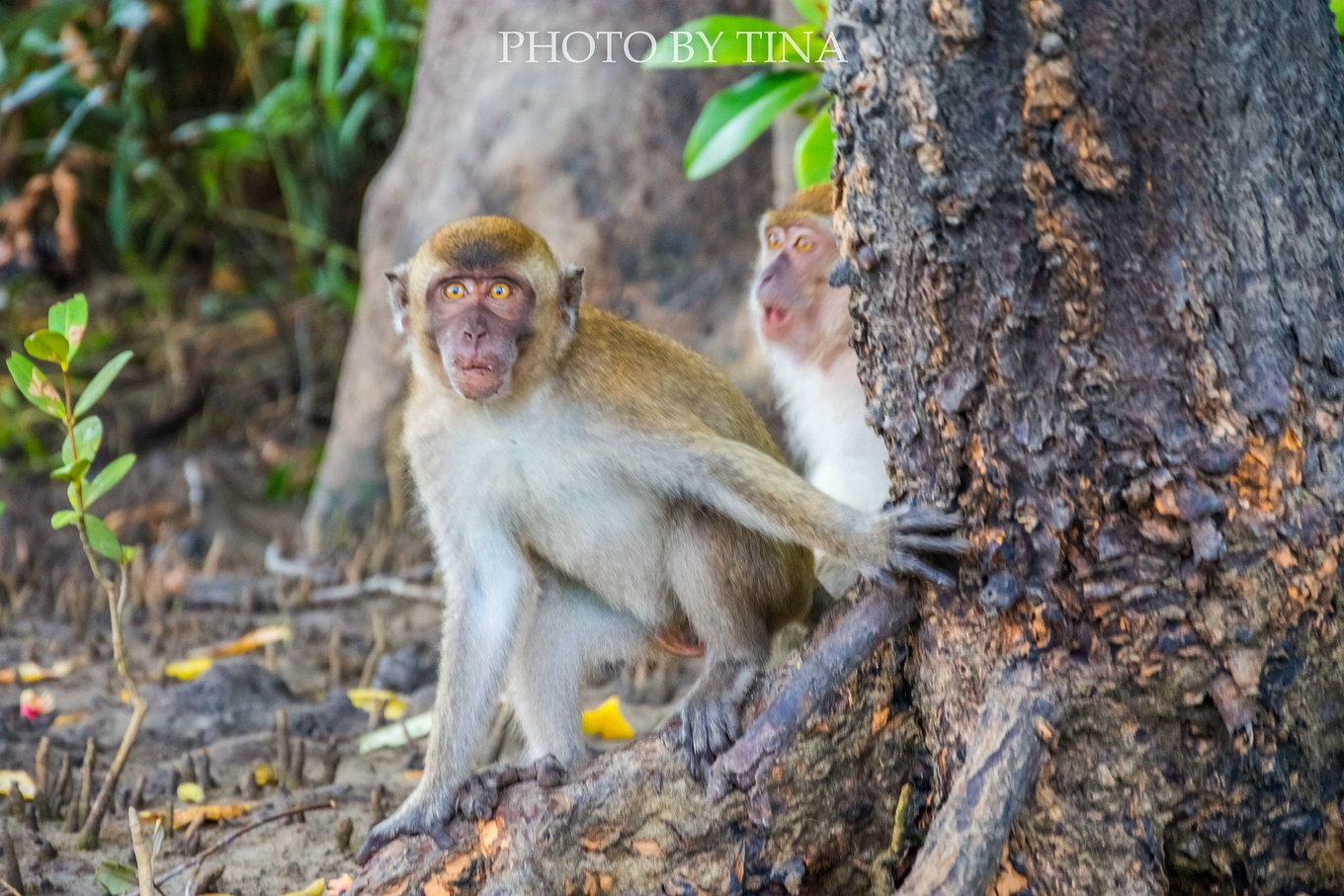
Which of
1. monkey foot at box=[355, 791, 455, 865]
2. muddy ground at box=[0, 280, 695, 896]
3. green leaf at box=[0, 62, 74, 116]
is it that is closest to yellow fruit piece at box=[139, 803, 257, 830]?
muddy ground at box=[0, 280, 695, 896]

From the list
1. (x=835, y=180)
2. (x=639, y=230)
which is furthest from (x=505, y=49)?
(x=835, y=180)

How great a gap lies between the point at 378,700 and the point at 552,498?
160cm

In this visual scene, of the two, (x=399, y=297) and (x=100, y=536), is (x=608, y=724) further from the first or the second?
(x=100, y=536)

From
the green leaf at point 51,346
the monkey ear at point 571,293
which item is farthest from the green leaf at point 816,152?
the green leaf at point 51,346

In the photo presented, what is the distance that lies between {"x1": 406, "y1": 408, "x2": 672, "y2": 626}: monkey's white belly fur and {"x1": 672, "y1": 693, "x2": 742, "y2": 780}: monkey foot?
1.72 ft

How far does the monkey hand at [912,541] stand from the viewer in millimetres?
2523

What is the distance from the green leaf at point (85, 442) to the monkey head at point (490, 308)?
758 mm

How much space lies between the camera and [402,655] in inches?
192

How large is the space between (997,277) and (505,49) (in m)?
5.25

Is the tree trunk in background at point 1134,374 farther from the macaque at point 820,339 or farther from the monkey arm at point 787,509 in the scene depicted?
the macaque at point 820,339

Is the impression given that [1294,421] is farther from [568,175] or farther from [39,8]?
[39,8]

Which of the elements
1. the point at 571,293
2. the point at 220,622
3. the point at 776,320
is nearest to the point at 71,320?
the point at 571,293

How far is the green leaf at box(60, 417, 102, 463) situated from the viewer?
9.93 ft

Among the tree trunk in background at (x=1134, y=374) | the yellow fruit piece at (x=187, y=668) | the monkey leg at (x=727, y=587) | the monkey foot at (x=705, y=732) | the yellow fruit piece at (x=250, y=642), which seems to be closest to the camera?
the tree trunk in background at (x=1134, y=374)
